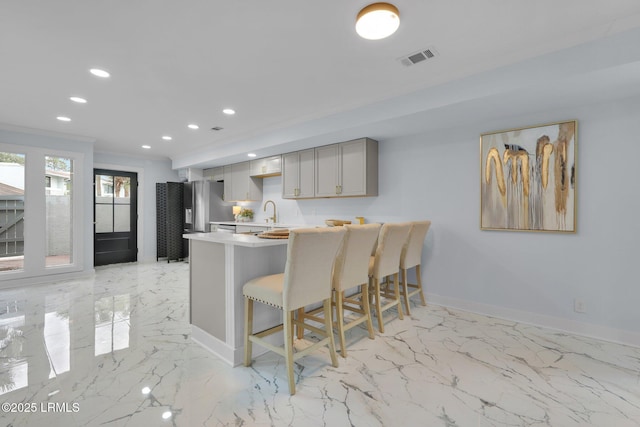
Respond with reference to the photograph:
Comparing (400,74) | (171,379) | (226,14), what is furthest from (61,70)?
(400,74)

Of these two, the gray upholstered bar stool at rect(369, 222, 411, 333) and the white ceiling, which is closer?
the white ceiling

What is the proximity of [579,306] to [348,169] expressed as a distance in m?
2.83

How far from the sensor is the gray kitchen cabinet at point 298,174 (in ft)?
15.0

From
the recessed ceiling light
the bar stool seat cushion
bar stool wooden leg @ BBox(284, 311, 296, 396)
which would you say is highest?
the recessed ceiling light

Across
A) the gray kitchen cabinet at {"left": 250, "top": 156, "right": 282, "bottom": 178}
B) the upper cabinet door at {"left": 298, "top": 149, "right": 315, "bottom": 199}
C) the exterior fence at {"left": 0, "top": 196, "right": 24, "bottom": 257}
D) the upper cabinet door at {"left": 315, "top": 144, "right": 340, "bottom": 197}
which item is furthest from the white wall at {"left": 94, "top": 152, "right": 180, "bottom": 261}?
the upper cabinet door at {"left": 315, "top": 144, "right": 340, "bottom": 197}

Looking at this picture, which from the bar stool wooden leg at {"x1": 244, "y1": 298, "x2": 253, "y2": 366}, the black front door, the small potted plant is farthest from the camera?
the black front door

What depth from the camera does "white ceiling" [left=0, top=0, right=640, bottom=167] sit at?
1930 mm

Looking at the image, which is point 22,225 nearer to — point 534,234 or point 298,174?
point 298,174

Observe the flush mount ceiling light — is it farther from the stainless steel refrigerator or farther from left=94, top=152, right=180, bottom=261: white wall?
left=94, top=152, right=180, bottom=261: white wall

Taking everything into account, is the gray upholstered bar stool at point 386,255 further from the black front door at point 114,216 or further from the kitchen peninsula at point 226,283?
the black front door at point 114,216

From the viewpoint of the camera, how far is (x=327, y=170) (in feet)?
14.2

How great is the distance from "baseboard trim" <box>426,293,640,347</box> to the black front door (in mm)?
6196

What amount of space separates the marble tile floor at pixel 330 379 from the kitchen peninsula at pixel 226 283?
16 centimetres

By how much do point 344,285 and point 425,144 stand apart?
2253 millimetres
